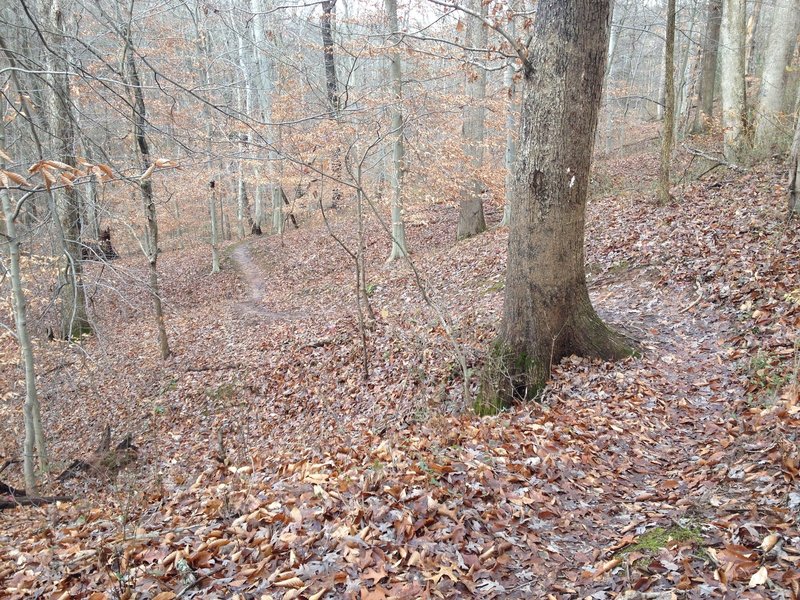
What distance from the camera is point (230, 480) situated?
4812mm

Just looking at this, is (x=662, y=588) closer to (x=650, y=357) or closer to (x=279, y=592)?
(x=279, y=592)

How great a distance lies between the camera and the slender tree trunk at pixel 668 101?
8.30 m

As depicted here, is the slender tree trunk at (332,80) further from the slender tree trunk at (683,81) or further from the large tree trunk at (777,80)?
the slender tree trunk at (683,81)

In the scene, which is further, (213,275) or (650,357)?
(213,275)

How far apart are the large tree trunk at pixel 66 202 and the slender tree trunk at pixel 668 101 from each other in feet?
29.0

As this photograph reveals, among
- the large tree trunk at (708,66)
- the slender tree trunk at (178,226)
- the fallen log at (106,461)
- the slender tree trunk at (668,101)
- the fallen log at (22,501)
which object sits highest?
the large tree trunk at (708,66)

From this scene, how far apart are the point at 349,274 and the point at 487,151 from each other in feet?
21.4

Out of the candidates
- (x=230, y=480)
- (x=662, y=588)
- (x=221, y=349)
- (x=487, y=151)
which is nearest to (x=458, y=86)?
(x=487, y=151)

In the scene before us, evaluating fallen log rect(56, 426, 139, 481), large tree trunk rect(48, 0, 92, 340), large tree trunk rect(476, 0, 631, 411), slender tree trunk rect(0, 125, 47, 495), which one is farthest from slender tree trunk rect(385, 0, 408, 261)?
slender tree trunk rect(0, 125, 47, 495)

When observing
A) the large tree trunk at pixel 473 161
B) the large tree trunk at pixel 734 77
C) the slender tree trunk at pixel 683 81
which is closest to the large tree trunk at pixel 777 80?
the large tree trunk at pixel 734 77

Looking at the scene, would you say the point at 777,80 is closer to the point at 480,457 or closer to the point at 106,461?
the point at 480,457

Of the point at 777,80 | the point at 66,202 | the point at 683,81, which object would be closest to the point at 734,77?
the point at 777,80

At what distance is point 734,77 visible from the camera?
10.5 metres

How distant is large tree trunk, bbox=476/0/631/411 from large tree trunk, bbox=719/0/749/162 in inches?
284
